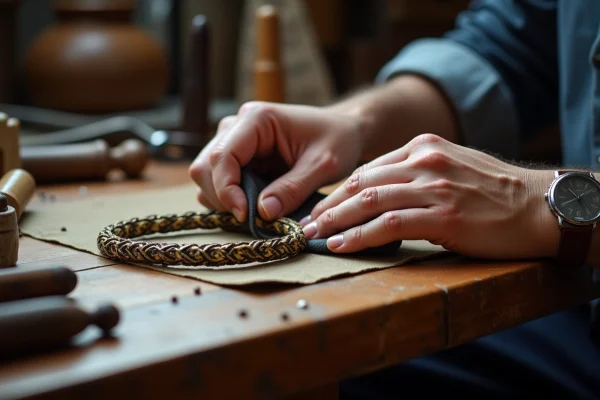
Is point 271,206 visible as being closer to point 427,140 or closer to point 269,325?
point 427,140

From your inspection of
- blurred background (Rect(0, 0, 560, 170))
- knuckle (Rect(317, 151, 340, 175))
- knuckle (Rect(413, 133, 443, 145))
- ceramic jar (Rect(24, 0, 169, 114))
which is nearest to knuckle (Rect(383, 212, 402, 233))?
knuckle (Rect(413, 133, 443, 145))

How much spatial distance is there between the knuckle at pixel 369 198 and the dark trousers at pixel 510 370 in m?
0.44

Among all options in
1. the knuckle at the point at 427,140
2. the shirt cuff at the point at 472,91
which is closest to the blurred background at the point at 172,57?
the shirt cuff at the point at 472,91

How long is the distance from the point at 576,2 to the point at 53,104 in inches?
57.2

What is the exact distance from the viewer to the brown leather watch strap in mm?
823

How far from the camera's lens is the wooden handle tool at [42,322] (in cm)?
53

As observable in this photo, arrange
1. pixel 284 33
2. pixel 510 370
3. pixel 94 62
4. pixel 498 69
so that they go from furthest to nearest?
pixel 284 33, pixel 94 62, pixel 498 69, pixel 510 370

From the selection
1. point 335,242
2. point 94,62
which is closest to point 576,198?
point 335,242

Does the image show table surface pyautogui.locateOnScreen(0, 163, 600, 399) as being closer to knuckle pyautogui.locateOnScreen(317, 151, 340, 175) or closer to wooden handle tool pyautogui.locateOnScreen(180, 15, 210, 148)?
knuckle pyautogui.locateOnScreen(317, 151, 340, 175)

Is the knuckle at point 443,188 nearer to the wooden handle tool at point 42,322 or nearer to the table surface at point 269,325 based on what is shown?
the table surface at point 269,325

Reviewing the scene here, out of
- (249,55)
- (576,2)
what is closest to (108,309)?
(576,2)

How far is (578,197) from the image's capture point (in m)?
0.85

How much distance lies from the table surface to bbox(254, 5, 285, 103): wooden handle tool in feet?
3.01

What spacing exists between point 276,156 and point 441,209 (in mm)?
308
